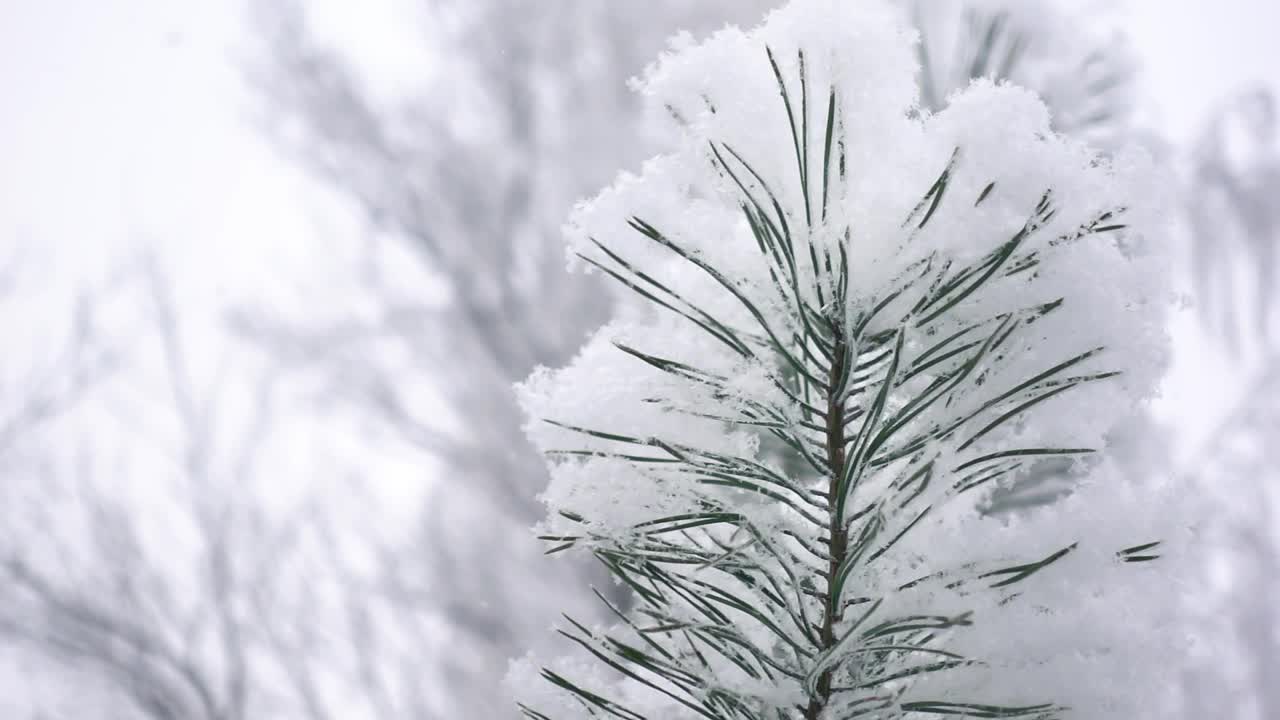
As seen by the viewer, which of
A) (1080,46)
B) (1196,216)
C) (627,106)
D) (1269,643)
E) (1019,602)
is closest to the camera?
(1019,602)

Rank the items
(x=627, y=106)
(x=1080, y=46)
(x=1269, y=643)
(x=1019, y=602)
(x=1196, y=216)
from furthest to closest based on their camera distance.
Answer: (x=627, y=106)
(x=1269, y=643)
(x=1196, y=216)
(x=1080, y=46)
(x=1019, y=602)

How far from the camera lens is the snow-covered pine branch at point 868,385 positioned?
1.44ft

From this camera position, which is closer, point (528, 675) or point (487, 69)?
point (528, 675)

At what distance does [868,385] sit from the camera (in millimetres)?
484

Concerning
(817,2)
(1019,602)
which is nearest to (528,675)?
(1019,602)

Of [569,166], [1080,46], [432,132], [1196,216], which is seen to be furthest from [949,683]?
[432,132]

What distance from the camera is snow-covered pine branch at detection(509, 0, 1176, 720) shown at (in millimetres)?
439

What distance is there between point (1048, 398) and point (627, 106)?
3067 millimetres

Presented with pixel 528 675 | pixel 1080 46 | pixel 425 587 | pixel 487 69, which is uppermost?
pixel 487 69

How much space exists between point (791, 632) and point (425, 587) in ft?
10.4

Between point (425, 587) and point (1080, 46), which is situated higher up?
point (1080, 46)

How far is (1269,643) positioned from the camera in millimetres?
2891

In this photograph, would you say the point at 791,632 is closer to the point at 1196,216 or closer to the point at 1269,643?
the point at 1196,216

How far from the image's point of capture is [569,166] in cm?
337
